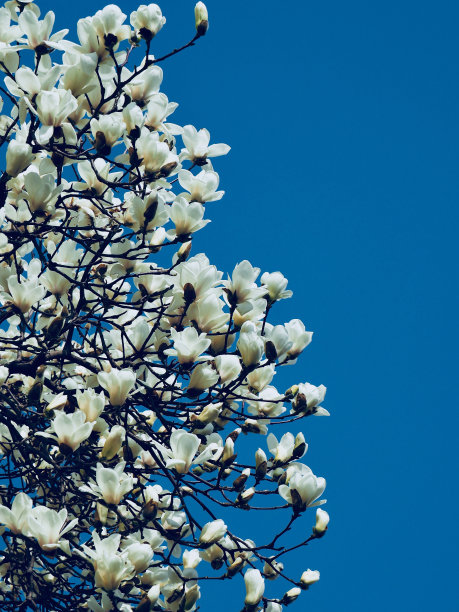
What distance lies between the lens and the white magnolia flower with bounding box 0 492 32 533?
236 centimetres

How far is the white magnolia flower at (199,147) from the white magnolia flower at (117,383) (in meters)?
1.03

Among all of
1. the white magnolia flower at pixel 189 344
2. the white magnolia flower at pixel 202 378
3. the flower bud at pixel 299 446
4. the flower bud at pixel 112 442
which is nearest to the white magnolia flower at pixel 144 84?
the white magnolia flower at pixel 189 344

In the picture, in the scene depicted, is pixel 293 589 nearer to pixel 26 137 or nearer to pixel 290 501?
pixel 290 501

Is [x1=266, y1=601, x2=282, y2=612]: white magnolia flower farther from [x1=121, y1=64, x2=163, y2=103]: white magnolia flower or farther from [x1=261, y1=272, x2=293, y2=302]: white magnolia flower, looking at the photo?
[x1=121, y1=64, x2=163, y2=103]: white magnolia flower

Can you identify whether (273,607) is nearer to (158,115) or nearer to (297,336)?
(297,336)

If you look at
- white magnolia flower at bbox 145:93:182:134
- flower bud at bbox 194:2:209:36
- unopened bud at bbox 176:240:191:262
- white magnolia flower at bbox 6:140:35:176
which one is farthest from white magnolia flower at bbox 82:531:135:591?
flower bud at bbox 194:2:209:36

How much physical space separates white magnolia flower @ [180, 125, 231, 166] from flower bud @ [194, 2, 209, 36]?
40 cm

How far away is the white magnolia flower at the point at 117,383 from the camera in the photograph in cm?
249

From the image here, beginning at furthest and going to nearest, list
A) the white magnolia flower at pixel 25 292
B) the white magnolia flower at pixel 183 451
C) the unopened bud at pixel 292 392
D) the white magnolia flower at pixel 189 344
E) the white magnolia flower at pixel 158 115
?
the white magnolia flower at pixel 158 115 < the unopened bud at pixel 292 392 < the white magnolia flower at pixel 25 292 < the white magnolia flower at pixel 189 344 < the white magnolia flower at pixel 183 451

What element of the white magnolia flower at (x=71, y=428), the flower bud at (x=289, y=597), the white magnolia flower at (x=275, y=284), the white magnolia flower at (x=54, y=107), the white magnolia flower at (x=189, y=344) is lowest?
the flower bud at (x=289, y=597)

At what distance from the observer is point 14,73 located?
9.34 ft

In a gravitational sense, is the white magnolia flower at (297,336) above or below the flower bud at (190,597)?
above

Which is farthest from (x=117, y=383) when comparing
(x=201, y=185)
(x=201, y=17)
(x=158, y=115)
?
(x=201, y=17)

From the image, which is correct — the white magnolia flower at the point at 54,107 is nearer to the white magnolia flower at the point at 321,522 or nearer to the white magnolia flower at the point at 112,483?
the white magnolia flower at the point at 112,483
